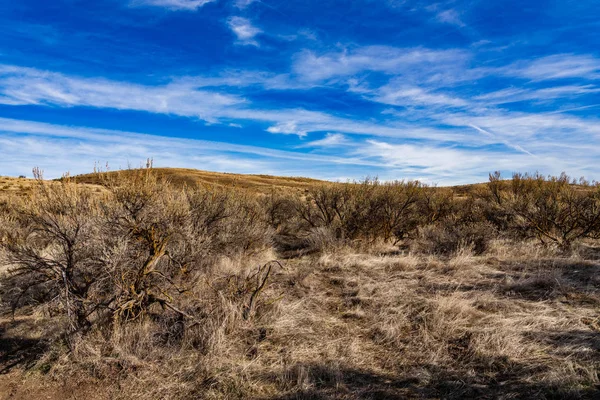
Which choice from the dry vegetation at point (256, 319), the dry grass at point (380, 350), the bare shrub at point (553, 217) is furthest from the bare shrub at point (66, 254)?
the bare shrub at point (553, 217)

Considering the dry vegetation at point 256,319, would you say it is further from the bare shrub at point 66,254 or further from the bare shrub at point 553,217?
the bare shrub at point 553,217

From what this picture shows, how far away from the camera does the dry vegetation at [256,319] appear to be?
156 inches

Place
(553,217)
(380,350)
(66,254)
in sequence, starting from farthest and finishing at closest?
(553,217), (66,254), (380,350)

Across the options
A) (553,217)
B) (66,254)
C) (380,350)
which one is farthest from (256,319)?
(553,217)

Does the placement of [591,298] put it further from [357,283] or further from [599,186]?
[599,186]

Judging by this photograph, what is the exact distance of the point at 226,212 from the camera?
1080 cm

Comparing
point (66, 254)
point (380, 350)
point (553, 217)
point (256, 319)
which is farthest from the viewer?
point (553, 217)

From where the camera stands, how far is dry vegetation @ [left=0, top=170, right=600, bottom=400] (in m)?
3.97

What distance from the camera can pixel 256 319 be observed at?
5.39m

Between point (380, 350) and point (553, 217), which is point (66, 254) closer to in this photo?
point (380, 350)

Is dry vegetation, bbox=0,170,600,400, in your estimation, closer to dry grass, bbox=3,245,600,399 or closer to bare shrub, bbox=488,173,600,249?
dry grass, bbox=3,245,600,399

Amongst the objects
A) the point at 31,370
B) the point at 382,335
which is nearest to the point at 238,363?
the point at 382,335

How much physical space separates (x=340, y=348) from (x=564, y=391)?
8.17 feet

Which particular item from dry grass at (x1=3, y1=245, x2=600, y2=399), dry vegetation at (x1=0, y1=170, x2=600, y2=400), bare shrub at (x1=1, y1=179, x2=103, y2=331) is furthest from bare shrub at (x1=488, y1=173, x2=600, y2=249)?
bare shrub at (x1=1, y1=179, x2=103, y2=331)
